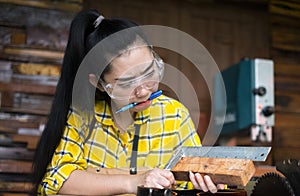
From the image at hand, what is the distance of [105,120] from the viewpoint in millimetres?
1820

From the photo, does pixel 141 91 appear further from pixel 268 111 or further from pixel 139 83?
pixel 268 111

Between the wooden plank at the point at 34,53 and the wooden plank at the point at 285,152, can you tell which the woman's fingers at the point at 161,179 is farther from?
the wooden plank at the point at 285,152

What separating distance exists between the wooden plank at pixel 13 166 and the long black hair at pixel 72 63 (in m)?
1.82

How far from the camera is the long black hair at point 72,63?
1.66 metres

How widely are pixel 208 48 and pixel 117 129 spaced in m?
2.42

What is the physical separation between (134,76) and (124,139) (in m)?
0.30

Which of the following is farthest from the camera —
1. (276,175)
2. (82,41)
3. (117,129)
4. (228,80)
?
(228,80)

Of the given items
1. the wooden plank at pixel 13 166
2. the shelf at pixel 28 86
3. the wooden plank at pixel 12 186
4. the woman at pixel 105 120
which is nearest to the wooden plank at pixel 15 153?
the wooden plank at pixel 13 166

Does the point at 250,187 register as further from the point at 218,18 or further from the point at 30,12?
the point at 218,18

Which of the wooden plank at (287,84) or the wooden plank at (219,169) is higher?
the wooden plank at (287,84)

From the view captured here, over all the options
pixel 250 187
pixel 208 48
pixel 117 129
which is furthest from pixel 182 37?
pixel 250 187

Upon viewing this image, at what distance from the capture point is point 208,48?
411 centimetres

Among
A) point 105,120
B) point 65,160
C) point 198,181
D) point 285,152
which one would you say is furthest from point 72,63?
point 285,152

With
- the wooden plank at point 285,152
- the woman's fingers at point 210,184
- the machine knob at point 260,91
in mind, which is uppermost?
the machine knob at point 260,91
